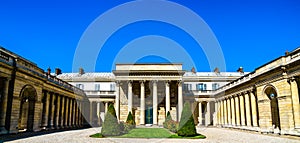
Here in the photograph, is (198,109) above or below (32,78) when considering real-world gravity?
below

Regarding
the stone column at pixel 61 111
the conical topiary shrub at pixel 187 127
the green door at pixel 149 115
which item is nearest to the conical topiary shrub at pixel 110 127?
→ the conical topiary shrub at pixel 187 127

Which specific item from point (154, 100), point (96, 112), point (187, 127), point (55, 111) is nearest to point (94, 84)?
point (96, 112)

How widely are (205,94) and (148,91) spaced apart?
36.8 ft

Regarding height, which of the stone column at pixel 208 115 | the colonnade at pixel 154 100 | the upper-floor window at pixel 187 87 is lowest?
the stone column at pixel 208 115

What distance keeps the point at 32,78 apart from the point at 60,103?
1017 centimetres

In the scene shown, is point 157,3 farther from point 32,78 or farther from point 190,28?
point 32,78

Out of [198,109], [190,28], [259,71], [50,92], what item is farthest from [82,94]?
[259,71]

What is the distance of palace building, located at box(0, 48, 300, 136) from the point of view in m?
21.3

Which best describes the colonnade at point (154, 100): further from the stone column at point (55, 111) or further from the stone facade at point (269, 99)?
the stone column at point (55, 111)

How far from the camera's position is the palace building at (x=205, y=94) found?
22078 millimetres

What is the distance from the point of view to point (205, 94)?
46500 mm

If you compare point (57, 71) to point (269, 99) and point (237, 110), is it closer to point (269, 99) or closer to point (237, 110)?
point (237, 110)

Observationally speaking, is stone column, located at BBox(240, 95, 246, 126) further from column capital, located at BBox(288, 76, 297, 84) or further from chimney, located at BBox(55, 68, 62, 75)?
chimney, located at BBox(55, 68, 62, 75)

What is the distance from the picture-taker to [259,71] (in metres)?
27.2
